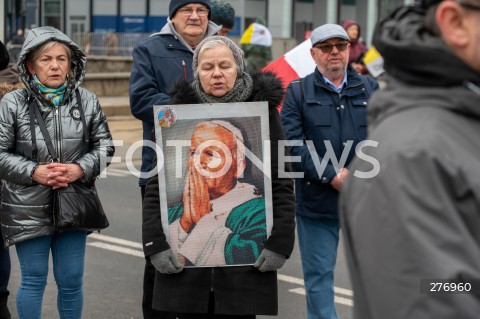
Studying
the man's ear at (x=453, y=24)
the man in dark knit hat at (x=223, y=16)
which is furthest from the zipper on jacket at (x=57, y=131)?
the man's ear at (x=453, y=24)

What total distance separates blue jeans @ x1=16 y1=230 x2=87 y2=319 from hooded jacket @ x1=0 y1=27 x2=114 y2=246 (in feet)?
0.32

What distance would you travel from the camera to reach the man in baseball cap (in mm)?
5570

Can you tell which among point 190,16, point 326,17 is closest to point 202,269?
point 190,16

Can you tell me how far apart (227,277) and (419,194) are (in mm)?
2764

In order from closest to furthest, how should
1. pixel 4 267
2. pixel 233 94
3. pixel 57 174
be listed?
pixel 233 94 → pixel 57 174 → pixel 4 267

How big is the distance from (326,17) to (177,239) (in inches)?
1988

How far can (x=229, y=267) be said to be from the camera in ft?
14.8

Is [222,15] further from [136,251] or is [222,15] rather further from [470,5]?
[470,5]

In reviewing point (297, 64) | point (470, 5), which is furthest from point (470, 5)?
point (297, 64)

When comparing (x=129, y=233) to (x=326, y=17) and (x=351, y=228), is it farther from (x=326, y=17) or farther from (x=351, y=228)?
(x=326, y=17)

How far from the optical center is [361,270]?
74.8 inches

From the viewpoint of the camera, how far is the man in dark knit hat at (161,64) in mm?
5453

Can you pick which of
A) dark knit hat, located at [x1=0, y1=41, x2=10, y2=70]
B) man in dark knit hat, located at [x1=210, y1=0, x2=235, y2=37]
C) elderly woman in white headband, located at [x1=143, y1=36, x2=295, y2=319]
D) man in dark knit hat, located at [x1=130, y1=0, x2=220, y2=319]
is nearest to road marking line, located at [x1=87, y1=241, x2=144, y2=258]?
man in dark knit hat, located at [x1=210, y1=0, x2=235, y2=37]

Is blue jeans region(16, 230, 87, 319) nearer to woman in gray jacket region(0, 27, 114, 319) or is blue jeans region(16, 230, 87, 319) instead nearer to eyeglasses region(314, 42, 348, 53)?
woman in gray jacket region(0, 27, 114, 319)
